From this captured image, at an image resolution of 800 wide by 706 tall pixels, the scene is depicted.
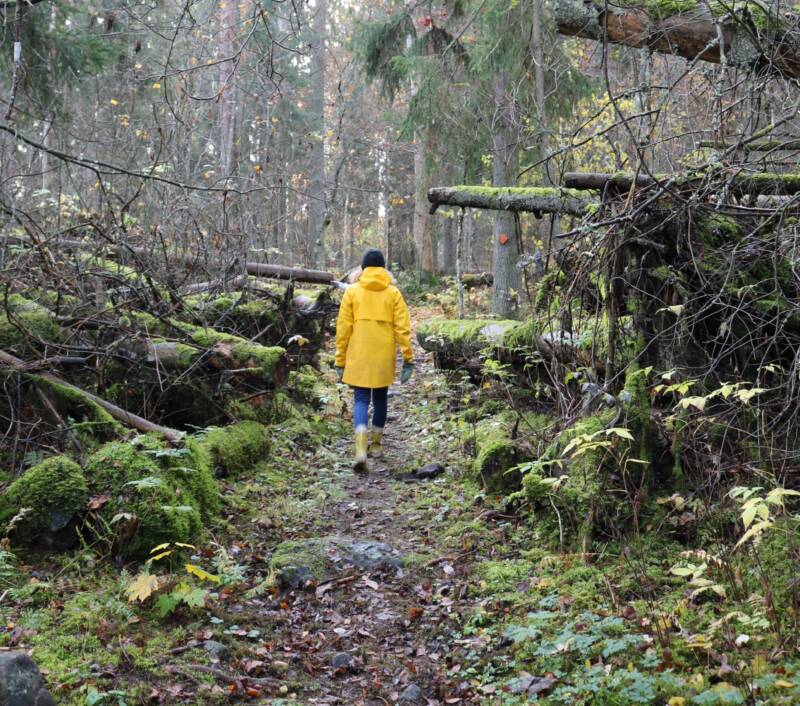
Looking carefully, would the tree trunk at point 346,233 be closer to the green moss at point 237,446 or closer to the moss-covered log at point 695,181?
the green moss at point 237,446

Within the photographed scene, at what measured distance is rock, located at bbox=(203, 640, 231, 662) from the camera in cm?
425

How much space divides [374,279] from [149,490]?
13.8 ft

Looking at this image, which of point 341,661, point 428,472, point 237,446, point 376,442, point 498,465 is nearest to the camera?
point 341,661

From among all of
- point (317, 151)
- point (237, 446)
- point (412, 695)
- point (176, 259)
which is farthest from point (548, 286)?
point (317, 151)

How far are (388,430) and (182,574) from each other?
5.31 m

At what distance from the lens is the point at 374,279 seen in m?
8.80

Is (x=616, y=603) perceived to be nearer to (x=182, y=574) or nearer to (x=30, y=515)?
(x=182, y=574)

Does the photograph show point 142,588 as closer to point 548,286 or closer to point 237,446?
point 237,446

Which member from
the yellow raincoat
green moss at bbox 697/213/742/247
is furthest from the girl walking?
green moss at bbox 697/213/742/247

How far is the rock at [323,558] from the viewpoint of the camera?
18.0ft

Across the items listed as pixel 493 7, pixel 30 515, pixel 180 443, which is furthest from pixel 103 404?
pixel 493 7

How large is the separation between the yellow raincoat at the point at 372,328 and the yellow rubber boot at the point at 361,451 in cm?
63

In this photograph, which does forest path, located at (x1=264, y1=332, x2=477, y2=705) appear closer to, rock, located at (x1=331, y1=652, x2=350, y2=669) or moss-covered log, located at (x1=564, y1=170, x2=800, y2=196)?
rock, located at (x1=331, y1=652, x2=350, y2=669)

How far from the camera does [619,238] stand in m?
5.79
